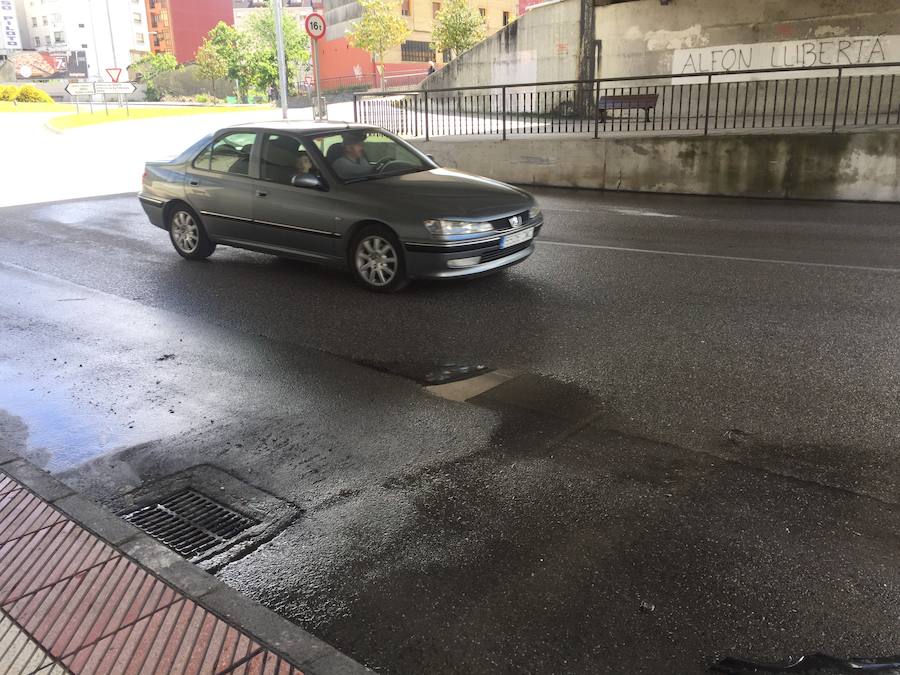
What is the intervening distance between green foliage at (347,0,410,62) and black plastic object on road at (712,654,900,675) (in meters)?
54.4

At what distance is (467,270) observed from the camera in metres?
7.38

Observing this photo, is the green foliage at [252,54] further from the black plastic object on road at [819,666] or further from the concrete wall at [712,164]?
the black plastic object on road at [819,666]

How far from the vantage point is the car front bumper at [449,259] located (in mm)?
7242

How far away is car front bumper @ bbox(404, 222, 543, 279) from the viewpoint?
23.8 feet

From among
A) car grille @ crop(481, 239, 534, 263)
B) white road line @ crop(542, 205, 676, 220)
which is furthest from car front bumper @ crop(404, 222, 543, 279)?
white road line @ crop(542, 205, 676, 220)

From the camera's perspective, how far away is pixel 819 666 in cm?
269

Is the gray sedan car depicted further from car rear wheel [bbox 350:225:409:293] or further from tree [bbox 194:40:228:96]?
tree [bbox 194:40:228:96]

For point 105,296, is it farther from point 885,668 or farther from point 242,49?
point 242,49

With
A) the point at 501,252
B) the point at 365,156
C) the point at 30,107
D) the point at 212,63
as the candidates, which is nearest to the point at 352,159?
the point at 365,156

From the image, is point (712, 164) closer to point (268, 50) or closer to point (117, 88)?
point (117, 88)

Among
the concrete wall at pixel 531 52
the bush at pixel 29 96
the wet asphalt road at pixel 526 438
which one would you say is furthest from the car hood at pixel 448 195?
the bush at pixel 29 96

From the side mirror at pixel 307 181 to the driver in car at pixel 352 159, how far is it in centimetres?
25

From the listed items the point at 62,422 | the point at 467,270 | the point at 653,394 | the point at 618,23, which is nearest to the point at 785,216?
the point at 467,270

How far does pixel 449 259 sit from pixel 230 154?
313 centimetres
